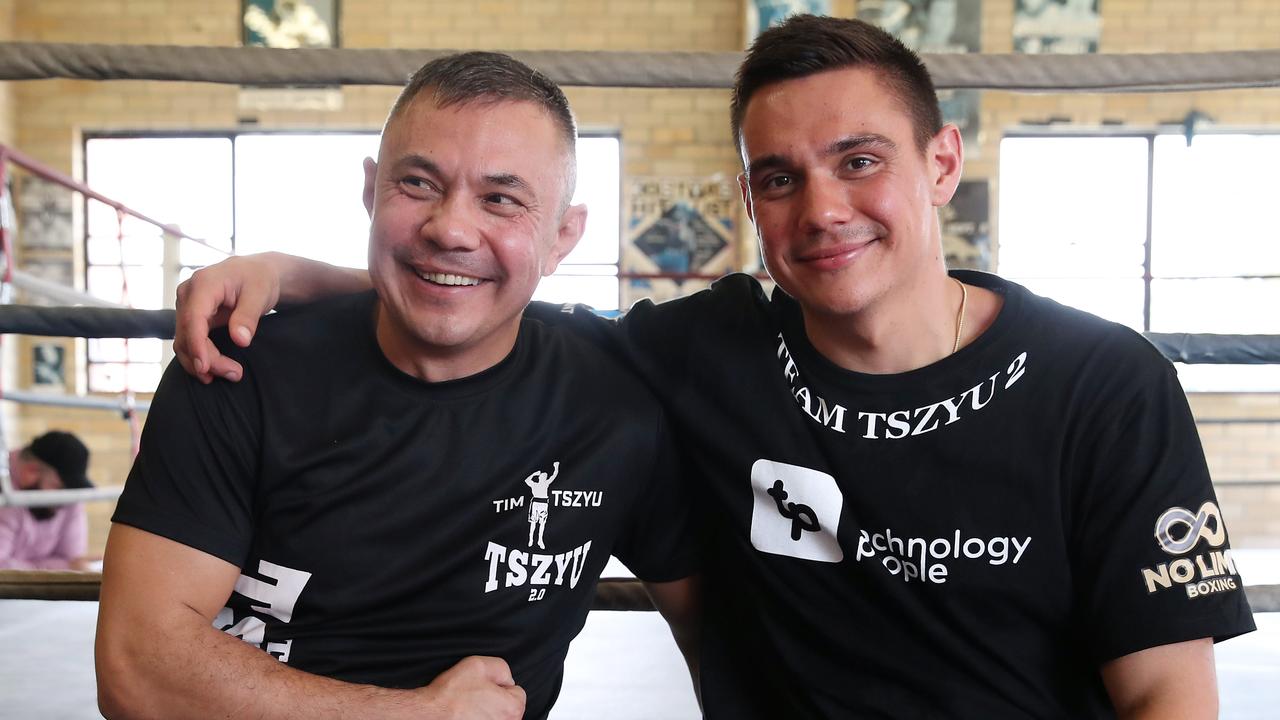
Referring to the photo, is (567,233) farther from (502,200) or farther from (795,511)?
(795,511)

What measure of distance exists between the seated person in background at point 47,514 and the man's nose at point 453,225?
10.9 feet

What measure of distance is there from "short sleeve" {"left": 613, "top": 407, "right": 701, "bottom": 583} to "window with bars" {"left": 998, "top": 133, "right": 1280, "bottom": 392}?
18.4ft

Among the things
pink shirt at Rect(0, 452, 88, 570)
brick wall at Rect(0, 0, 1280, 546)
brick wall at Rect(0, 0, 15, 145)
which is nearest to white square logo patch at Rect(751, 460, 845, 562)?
pink shirt at Rect(0, 452, 88, 570)

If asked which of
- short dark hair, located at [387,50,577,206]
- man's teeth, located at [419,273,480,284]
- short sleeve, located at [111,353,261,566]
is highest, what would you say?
short dark hair, located at [387,50,577,206]

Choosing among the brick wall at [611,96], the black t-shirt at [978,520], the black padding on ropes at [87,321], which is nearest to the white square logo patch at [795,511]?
the black t-shirt at [978,520]

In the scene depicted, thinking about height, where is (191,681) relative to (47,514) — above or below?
above

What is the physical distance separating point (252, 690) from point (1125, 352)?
91 cm

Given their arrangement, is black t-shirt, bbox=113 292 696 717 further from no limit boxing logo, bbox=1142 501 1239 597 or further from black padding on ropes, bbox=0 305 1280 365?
no limit boxing logo, bbox=1142 501 1239 597

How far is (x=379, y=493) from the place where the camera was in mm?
1017

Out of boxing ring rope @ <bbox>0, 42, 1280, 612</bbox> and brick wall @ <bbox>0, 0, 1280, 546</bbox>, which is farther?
brick wall @ <bbox>0, 0, 1280, 546</bbox>

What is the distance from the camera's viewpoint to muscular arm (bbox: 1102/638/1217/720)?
884 mm

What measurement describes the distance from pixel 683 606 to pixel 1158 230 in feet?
20.1

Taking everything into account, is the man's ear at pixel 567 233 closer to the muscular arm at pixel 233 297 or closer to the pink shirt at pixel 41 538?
the muscular arm at pixel 233 297

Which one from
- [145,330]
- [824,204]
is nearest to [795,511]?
[824,204]
